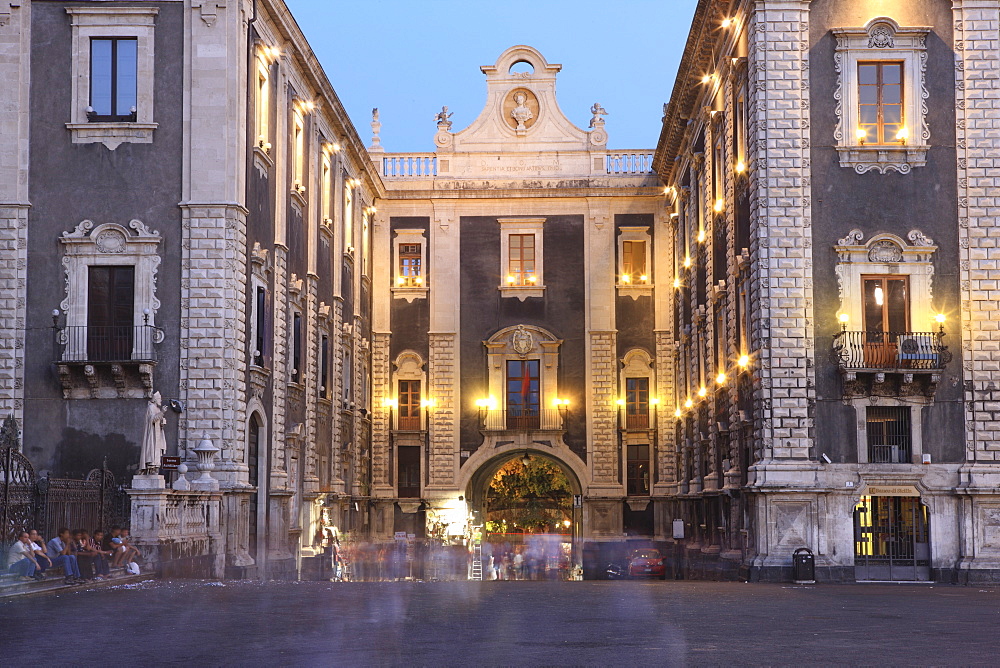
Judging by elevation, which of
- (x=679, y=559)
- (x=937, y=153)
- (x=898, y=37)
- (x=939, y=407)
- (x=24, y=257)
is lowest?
(x=679, y=559)

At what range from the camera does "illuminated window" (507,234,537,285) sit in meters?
57.0

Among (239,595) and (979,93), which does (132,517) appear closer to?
(239,595)

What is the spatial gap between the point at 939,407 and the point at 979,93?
756 cm

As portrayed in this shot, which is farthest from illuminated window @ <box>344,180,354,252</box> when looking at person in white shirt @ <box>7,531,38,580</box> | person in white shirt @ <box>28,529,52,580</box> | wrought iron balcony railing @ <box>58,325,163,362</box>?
person in white shirt @ <box>7,531,38,580</box>

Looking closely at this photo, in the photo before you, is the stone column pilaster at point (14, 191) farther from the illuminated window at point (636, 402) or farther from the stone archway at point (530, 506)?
the illuminated window at point (636, 402)

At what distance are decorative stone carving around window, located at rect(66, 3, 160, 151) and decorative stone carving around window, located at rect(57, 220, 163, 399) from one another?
2181mm

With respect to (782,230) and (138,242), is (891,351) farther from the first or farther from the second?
(138,242)

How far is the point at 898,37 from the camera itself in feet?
109

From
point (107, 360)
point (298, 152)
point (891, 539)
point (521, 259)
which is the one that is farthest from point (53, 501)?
point (521, 259)

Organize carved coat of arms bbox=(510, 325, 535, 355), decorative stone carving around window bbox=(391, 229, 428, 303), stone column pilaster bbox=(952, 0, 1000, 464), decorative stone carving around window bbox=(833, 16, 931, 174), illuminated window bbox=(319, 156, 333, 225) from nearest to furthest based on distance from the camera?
Result: stone column pilaster bbox=(952, 0, 1000, 464)
decorative stone carving around window bbox=(833, 16, 931, 174)
illuminated window bbox=(319, 156, 333, 225)
carved coat of arms bbox=(510, 325, 535, 355)
decorative stone carving around window bbox=(391, 229, 428, 303)

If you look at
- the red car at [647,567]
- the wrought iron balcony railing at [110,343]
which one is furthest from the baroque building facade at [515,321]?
the wrought iron balcony railing at [110,343]

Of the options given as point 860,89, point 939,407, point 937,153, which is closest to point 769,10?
point 860,89

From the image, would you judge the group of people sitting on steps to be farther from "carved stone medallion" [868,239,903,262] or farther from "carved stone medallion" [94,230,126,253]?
"carved stone medallion" [868,239,903,262]

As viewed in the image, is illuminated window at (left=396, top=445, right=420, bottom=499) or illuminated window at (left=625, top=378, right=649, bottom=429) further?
illuminated window at (left=396, top=445, right=420, bottom=499)
